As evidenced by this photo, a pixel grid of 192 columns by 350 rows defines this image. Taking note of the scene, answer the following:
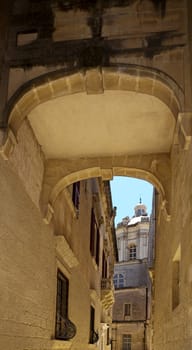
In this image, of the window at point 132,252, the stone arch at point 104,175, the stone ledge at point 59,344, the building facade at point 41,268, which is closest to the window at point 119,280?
the window at point 132,252

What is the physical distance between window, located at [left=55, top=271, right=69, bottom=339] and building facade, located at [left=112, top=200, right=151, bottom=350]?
2654 centimetres

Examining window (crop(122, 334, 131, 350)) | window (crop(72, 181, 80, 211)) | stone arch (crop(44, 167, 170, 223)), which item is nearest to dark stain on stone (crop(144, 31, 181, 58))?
stone arch (crop(44, 167, 170, 223))

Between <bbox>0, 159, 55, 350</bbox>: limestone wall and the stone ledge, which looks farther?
the stone ledge

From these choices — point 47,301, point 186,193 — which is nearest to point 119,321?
point 47,301

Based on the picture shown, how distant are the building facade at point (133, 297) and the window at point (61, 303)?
87.1ft

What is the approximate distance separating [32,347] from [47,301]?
1.16m

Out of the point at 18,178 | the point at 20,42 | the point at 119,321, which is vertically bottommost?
the point at 119,321

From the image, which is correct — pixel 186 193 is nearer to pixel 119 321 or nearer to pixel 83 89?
pixel 83 89

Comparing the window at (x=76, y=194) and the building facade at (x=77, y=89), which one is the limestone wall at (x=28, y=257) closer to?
the building facade at (x=77, y=89)

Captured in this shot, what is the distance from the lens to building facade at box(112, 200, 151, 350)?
119 ft

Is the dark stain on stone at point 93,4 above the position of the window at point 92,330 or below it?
above

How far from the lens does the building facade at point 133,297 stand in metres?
36.1

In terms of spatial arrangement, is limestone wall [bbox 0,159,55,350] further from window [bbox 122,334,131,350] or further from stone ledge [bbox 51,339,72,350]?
window [bbox 122,334,131,350]

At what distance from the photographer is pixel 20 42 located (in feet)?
20.7
